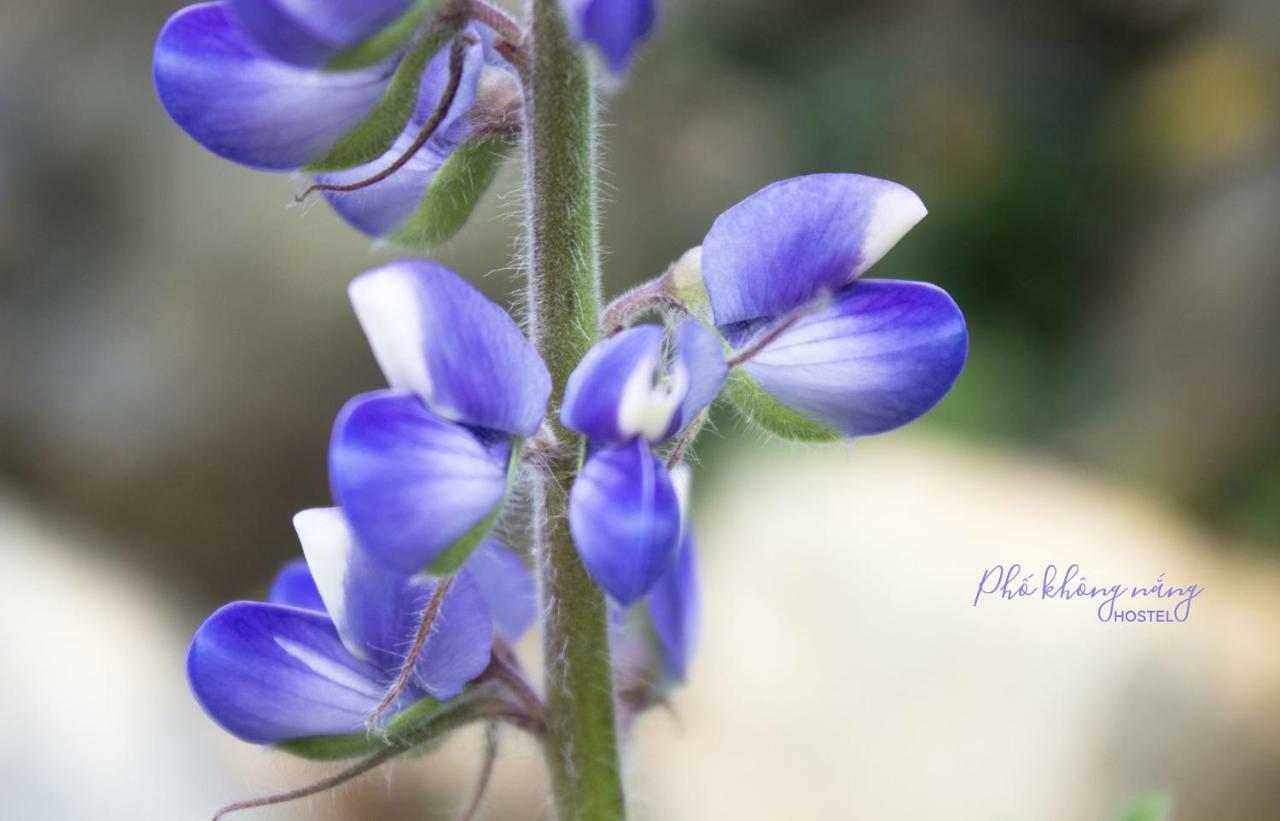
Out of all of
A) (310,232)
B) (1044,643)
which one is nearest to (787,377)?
(1044,643)

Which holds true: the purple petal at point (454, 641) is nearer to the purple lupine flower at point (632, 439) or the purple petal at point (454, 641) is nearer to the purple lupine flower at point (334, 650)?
the purple lupine flower at point (334, 650)

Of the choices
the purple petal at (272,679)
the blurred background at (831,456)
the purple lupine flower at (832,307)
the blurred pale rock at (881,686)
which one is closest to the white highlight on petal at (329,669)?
the purple petal at (272,679)

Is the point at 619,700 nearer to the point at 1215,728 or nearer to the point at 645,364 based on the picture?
the point at 645,364

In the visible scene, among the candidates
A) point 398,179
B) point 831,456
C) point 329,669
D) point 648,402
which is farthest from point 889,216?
point 831,456

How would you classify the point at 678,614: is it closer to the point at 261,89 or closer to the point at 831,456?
the point at 261,89

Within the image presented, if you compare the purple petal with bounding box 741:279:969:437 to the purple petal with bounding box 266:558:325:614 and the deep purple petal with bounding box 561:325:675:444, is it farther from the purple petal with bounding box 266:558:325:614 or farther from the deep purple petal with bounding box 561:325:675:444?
the purple petal with bounding box 266:558:325:614

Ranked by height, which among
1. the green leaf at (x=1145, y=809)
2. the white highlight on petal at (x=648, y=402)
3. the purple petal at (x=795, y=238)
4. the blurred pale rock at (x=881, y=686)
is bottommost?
the blurred pale rock at (x=881, y=686)
